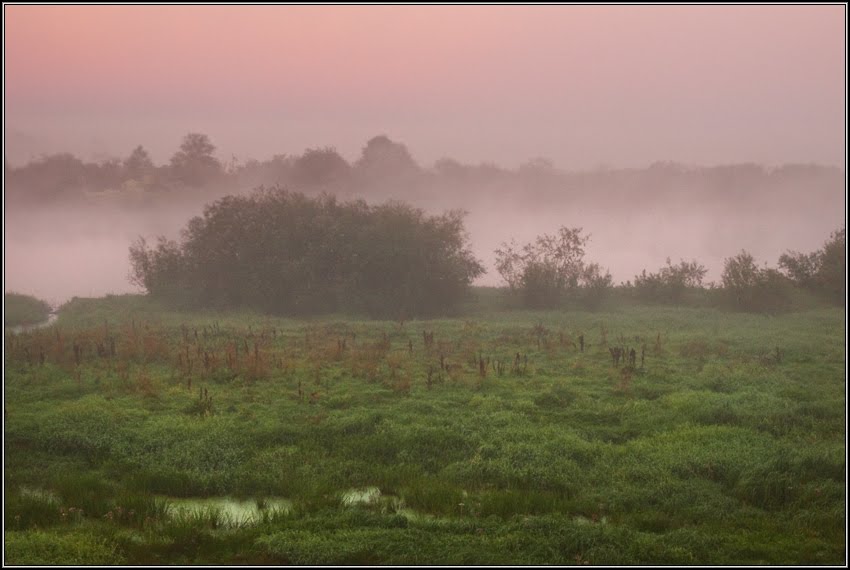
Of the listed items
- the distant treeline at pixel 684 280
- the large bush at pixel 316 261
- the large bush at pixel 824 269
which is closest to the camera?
the distant treeline at pixel 684 280

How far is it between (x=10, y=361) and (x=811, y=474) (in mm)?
19217

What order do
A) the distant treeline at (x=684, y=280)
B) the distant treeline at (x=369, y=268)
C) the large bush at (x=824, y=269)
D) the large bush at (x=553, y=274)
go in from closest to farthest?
the distant treeline at (x=684, y=280), the large bush at (x=824, y=269), the distant treeline at (x=369, y=268), the large bush at (x=553, y=274)

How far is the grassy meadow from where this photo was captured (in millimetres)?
9859

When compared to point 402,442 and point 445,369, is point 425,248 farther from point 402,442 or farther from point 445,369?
point 402,442

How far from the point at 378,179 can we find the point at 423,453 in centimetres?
7126

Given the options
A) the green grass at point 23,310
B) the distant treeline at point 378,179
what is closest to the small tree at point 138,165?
the distant treeline at point 378,179

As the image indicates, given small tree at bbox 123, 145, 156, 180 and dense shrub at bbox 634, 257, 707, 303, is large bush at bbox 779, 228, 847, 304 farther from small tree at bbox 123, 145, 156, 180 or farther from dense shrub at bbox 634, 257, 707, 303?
small tree at bbox 123, 145, 156, 180

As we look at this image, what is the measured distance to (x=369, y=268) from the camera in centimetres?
3612

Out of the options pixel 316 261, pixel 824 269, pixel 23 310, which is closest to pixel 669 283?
pixel 824 269

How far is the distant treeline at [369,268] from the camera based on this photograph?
116 ft

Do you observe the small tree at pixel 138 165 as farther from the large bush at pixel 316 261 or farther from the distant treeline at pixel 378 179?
the large bush at pixel 316 261

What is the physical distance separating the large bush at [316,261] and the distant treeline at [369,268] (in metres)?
0.05

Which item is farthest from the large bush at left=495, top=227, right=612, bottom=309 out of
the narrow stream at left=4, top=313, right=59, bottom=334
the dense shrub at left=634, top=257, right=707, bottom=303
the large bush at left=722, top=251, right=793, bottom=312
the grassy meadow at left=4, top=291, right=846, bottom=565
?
the narrow stream at left=4, top=313, right=59, bottom=334

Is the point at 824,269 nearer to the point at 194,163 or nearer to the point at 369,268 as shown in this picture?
the point at 369,268
